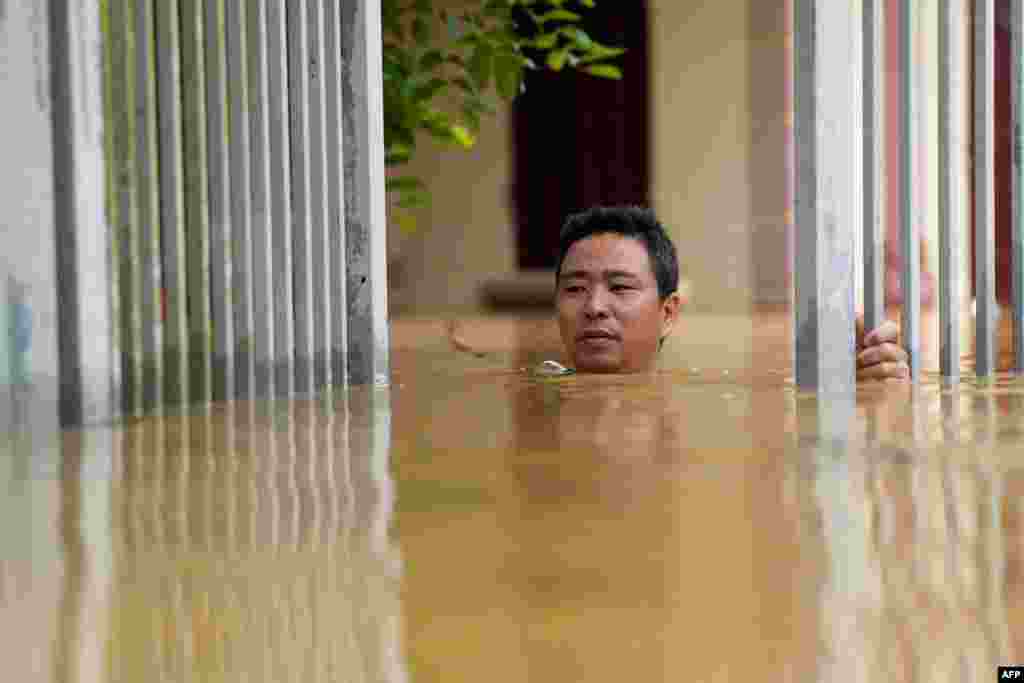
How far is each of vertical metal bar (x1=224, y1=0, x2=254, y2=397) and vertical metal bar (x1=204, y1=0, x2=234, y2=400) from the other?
17 mm

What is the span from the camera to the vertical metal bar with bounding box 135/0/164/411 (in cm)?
186

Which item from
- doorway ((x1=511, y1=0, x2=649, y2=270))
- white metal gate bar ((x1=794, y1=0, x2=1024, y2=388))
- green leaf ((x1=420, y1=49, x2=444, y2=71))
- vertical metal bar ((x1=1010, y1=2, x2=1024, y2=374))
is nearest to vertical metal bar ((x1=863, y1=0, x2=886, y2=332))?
white metal gate bar ((x1=794, y1=0, x2=1024, y2=388))

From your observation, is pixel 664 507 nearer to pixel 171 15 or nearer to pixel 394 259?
pixel 171 15

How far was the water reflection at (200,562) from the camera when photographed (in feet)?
2.77

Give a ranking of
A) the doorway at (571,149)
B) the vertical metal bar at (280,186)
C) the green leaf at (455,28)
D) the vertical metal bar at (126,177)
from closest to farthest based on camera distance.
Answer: the vertical metal bar at (126,177) → the vertical metal bar at (280,186) → the green leaf at (455,28) → the doorway at (571,149)

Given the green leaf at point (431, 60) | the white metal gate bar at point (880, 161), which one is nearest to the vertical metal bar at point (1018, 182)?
the white metal gate bar at point (880, 161)

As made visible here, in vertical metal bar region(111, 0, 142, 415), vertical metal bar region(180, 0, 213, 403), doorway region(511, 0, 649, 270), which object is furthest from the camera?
doorway region(511, 0, 649, 270)

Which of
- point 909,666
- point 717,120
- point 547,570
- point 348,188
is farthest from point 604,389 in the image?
point 717,120

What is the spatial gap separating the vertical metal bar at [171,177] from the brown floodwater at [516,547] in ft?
0.49

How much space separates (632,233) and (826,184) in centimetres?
128

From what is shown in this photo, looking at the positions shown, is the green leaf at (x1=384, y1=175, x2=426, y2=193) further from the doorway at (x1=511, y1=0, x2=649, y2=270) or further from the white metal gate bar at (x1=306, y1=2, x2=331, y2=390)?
the doorway at (x1=511, y1=0, x2=649, y2=270)

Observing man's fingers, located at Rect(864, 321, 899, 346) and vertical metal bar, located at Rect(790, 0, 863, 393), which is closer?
vertical metal bar, located at Rect(790, 0, 863, 393)

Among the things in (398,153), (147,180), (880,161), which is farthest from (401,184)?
(147,180)

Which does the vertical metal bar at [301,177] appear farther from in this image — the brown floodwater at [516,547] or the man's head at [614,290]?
the man's head at [614,290]
